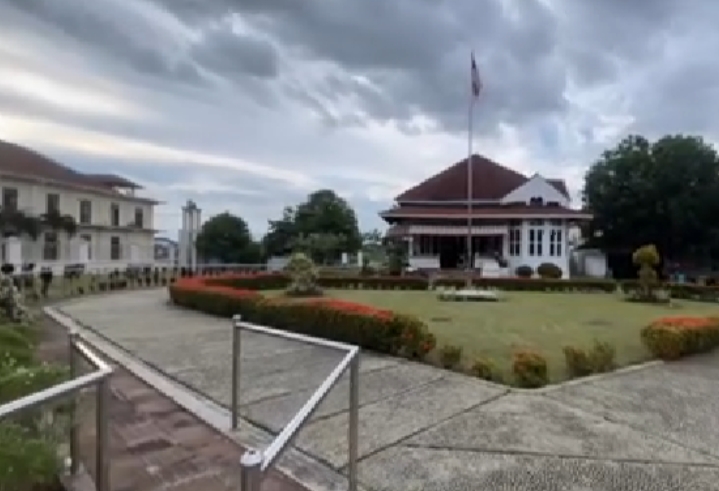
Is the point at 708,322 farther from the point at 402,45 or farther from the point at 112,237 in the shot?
the point at 112,237

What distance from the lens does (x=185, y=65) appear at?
14.3m

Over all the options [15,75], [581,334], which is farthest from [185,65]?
[581,334]

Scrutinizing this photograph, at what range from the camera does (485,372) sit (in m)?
7.51

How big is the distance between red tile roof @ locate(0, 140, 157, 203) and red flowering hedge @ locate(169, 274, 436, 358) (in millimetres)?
25920

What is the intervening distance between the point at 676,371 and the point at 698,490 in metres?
4.71

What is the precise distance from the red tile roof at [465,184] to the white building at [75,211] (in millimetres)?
18122

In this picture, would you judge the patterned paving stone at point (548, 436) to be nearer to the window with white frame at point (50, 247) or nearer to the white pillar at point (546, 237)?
the white pillar at point (546, 237)

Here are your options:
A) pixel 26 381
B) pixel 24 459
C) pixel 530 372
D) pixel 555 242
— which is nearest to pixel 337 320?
pixel 530 372

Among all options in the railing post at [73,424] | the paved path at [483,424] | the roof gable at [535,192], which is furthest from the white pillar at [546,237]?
the railing post at [73,424]

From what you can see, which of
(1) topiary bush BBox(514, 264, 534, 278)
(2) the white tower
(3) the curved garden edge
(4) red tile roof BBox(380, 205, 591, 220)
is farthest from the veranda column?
(3) the curved garden edge

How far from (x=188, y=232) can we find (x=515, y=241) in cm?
1800

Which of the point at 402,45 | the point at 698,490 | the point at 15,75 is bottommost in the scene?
the point at 698,490

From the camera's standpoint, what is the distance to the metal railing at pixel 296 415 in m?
1.99

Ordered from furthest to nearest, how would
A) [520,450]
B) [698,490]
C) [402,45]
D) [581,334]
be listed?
[402,45], [581,334], [520,450], [698,490]
